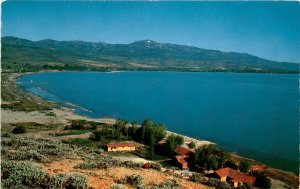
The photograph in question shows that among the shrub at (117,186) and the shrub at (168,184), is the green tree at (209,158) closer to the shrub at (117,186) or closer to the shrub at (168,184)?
the shrub at (168,184)

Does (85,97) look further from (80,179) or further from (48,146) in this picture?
(80,179)

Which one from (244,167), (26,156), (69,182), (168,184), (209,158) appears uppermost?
(69,182)

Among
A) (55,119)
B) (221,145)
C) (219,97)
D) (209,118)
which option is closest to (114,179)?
(221,145)

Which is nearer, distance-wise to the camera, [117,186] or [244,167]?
[117,186]

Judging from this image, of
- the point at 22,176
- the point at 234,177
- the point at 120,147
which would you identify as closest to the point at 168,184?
the point at 22,176

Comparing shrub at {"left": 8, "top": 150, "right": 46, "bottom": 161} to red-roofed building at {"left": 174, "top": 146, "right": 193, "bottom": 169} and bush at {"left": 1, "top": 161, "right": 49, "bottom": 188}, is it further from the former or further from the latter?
red-roofed building at {"left": 174, "top": 146, "right": 193, "bottom": 169}

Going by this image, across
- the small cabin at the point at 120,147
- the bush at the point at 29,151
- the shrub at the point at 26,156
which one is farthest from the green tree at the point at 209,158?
the shrub at the point at 26,156

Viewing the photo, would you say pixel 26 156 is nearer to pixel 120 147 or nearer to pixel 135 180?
pixel 135 180
